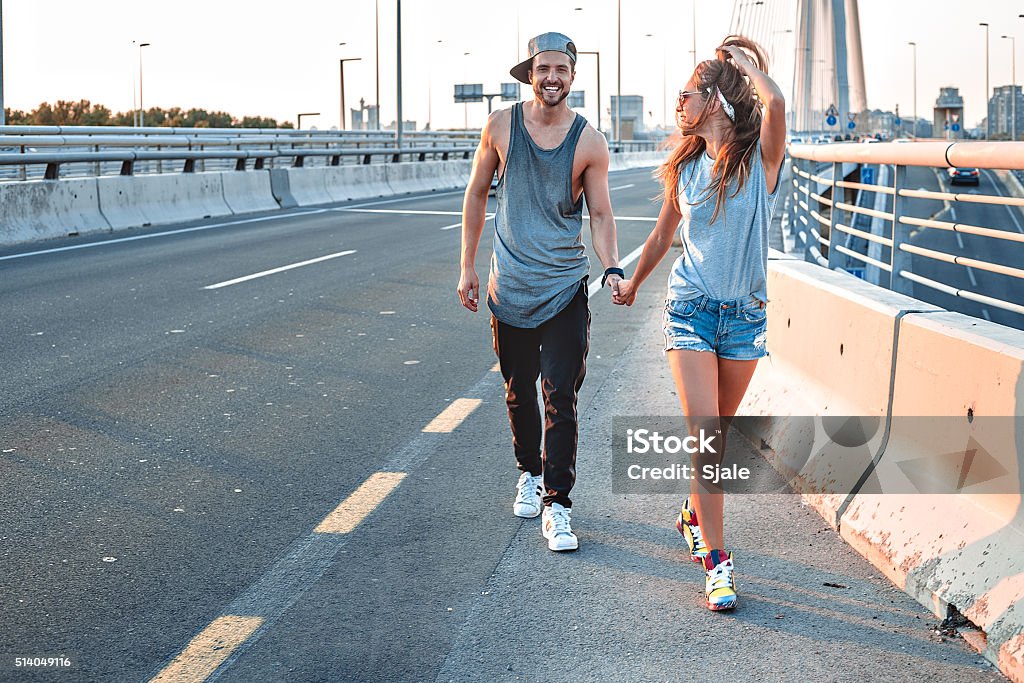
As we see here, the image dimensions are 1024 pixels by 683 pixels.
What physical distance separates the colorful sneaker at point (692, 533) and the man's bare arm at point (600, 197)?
2.97ft

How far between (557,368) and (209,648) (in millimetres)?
1771

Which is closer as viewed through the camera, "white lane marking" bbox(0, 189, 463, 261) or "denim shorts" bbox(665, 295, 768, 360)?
"denim shorts" bbox(665, 295, 768, 360)

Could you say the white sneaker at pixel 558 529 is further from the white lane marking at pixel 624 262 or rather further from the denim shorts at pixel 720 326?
the white lane marking at pixel 624 262

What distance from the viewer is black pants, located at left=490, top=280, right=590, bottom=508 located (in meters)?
4.80

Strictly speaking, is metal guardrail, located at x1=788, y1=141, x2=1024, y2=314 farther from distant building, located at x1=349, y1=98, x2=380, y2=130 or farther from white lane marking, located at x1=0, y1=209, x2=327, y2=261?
distant building, located at x1=349, y1=98, x2=380, y2=130

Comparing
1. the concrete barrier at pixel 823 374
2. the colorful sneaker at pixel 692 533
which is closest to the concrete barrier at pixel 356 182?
the concrete barrier at pixel 823 374

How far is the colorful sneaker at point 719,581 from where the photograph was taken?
3959mm

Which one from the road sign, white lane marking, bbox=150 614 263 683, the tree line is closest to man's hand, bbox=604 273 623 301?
white lane marking, bbox=150 614 263 683

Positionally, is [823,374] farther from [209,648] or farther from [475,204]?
[209,648]

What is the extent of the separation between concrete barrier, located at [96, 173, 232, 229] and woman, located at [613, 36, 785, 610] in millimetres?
15972

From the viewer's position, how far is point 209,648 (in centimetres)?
366

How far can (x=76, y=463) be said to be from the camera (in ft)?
18.9

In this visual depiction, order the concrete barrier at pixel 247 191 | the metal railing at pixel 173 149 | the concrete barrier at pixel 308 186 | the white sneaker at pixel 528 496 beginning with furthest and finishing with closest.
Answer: the concrete barrier at pixel 308 186 → the concrete barrier at pixel 247 191 → the metal railing at pixel 173 149 → the white sneaker at pixel 528 496

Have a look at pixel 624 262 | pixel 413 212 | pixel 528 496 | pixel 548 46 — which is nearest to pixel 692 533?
pixel 528 496
